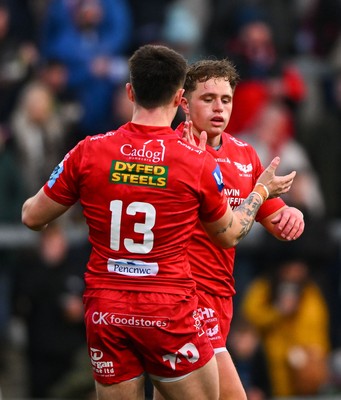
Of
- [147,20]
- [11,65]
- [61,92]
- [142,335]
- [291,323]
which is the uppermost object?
[147,20]

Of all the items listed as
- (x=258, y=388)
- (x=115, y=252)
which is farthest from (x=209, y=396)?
(x=258, y=388)

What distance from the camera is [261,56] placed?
14.9 m

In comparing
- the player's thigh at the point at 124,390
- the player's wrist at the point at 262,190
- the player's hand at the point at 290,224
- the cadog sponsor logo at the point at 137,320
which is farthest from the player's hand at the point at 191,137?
the player's thigh at the point at 124,390

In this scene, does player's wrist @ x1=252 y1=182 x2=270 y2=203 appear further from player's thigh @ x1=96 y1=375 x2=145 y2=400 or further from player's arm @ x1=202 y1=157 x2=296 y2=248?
player's thigh @ x1=96 y1=375 x2=145 y2=400

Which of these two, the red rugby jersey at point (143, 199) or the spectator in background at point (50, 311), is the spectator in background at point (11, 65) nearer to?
the spectator in background at point (50, 311)

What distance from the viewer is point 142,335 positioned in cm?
726

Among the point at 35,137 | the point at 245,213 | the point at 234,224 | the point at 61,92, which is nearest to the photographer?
the point at 234,224

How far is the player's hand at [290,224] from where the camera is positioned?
7.87 metres

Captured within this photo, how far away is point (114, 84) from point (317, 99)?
2852 mm

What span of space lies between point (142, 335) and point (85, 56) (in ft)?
25.2

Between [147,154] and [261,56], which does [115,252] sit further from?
[261,56]

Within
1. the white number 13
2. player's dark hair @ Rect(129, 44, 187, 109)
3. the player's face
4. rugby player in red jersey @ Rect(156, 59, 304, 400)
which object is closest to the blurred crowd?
rugby player in red jersey @ Rect(156, 59, 304, 400)

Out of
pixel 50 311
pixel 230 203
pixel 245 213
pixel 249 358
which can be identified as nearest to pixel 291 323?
pixel 249 358

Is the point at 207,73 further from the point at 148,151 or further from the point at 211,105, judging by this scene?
the point at 148,151
